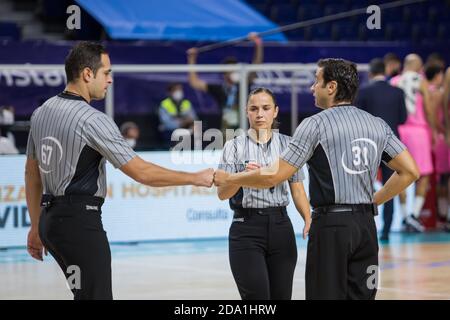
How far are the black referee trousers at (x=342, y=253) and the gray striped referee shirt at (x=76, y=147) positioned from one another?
129cm

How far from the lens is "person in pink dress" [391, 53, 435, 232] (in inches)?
655

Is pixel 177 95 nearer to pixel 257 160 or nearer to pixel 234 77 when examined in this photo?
pixel 234 77

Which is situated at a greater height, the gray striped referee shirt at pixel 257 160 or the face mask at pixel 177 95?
the face mask at pixel 177 95

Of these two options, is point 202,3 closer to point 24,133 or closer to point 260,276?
point 24,133

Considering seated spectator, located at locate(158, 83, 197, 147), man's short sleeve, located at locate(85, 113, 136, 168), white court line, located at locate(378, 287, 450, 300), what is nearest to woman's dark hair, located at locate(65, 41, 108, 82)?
man's short sleeve, located at locate(85, 113, 136, 168)

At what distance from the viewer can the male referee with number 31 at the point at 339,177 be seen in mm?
6793

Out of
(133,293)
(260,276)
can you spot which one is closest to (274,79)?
(133,293)

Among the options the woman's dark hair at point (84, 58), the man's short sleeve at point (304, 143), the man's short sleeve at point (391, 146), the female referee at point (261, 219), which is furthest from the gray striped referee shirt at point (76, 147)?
the man's short sleeve at point (391, 146)

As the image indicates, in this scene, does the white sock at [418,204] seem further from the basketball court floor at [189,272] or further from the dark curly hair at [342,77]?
the dark curly hair at [342,77]

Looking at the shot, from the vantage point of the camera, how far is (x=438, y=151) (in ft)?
57.4

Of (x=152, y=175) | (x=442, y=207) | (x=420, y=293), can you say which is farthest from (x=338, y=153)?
(x=442, y=207)

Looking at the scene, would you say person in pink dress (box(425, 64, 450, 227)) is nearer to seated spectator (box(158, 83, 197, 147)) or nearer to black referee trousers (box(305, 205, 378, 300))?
seated spectator (box(158, 83, 197, 147))

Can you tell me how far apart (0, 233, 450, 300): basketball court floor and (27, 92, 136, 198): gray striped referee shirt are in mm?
4065

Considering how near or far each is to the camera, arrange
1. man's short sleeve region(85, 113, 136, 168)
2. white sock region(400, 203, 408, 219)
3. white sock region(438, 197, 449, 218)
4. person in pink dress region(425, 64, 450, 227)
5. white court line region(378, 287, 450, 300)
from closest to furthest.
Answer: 1. man's short sleeve region(85, 113, 136, 168)
2. white court line region(378, 287, 450, 300)
3. white sock region(400, 203, 408, 219)
4. person in pink dress region(425, 64, 450, 227)
5. white sock region(438, 197, 449, 218)
